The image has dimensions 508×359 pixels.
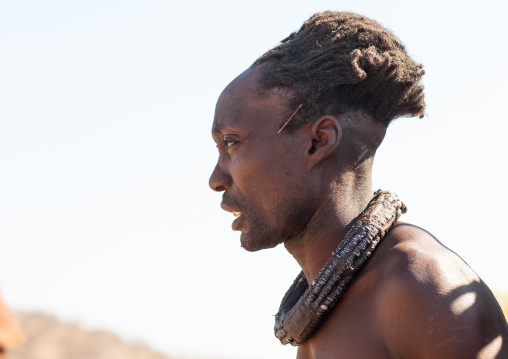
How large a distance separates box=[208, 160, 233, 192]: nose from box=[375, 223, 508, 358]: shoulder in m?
1.05

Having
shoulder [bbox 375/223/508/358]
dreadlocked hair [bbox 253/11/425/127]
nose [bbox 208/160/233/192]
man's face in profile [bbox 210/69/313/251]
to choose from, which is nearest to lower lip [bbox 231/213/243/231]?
man's face in profile [bbox 210/69/313/251]

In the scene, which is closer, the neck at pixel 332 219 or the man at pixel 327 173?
the man at pixel 327 173

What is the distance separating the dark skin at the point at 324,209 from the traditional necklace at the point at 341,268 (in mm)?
47

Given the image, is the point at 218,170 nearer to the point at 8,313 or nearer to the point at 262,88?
the point at 262,88

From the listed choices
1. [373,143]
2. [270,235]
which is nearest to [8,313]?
[270,235]

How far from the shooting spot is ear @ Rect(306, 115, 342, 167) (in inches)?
168

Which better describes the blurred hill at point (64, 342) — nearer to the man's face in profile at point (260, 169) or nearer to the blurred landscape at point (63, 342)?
the blurred landscape at point (63, 342)

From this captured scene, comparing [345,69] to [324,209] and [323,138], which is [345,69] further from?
[324,209]

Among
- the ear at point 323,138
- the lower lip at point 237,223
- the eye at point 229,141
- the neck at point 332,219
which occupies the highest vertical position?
the eye at point 229,141

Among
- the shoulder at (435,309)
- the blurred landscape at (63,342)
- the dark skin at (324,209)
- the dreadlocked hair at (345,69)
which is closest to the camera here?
the shoulder at (435,309)

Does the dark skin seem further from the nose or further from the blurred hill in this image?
the blurred hill

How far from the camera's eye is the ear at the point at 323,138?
4.28 metres

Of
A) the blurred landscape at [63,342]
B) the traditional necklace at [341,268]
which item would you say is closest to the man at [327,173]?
the traditional necklace at [341,268]

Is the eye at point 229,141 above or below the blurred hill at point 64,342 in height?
below
